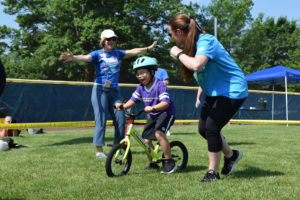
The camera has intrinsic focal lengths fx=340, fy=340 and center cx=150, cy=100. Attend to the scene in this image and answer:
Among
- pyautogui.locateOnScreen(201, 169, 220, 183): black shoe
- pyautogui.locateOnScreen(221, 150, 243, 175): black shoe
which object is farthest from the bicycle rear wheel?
pyautogui.locateOnScreen(201, 169, 220, 183): black shoe

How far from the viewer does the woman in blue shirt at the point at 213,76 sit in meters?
3.74

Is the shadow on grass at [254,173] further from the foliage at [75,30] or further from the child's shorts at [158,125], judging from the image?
the foliage at [75,30]

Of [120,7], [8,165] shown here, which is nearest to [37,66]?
[120,7]

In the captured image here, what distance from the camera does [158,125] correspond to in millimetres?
4512

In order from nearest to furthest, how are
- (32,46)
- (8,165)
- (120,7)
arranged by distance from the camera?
(8,165), (120,7), (32,46)

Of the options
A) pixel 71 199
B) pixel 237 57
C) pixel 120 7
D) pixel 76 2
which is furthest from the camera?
pixel 237 57

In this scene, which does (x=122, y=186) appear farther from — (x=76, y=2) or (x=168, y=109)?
(x=76, y=2)

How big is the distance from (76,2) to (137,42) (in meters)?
6.22

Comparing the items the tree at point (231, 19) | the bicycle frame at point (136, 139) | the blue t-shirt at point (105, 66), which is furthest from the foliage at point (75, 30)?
the bicycle frame at point (136, 139)

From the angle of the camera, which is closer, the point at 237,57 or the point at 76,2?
the point at 76,2

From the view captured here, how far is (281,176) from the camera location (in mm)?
4332

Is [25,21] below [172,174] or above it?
above

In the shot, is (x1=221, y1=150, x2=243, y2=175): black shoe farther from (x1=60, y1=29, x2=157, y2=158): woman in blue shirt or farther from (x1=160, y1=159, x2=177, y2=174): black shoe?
(x1=60, y1=29, x2=157, y2=158): woman in blue shirt

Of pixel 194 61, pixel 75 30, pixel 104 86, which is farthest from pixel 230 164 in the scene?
pixel 75 30
